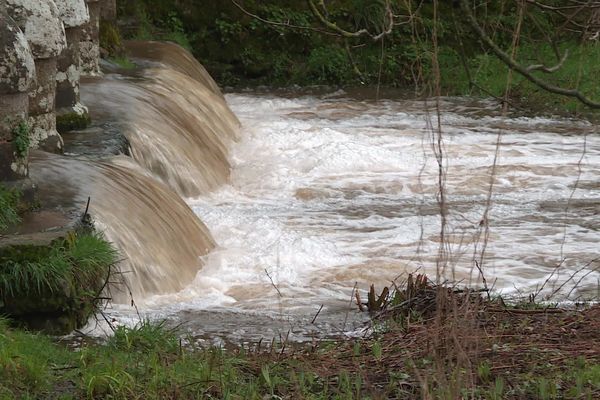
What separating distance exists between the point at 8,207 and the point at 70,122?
3253mm

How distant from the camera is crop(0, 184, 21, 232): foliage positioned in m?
6.53

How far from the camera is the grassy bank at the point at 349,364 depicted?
15.1 feet

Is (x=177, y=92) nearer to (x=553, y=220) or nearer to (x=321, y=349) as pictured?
(x=553, y=220)

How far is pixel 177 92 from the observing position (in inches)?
493

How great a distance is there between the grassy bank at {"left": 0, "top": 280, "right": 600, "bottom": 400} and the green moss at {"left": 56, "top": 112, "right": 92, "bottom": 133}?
4.20 m

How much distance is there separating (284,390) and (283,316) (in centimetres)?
196

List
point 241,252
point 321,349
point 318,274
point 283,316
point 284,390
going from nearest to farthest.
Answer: point 284,390
point 321,349
point 283,316
point 318,274
point 241,252

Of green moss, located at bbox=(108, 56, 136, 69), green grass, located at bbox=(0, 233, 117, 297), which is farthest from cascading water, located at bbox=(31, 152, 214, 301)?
green moss, located at bbox=(108, 56, 136, 69)

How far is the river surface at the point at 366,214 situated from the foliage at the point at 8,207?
32.4 inches

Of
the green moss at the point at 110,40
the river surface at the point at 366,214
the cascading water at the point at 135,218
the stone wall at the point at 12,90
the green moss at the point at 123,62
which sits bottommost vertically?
the river surface at the point at 366,214

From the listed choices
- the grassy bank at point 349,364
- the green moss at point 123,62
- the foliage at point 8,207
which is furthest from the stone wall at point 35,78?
the green moss at point 123,62

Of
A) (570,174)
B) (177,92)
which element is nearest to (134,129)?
(177,92)

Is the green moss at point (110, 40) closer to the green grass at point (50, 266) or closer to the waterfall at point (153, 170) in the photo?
the waterfall at point (153, 170)

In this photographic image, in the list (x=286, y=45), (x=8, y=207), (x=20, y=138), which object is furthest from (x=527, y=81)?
(x=8, y=207)
